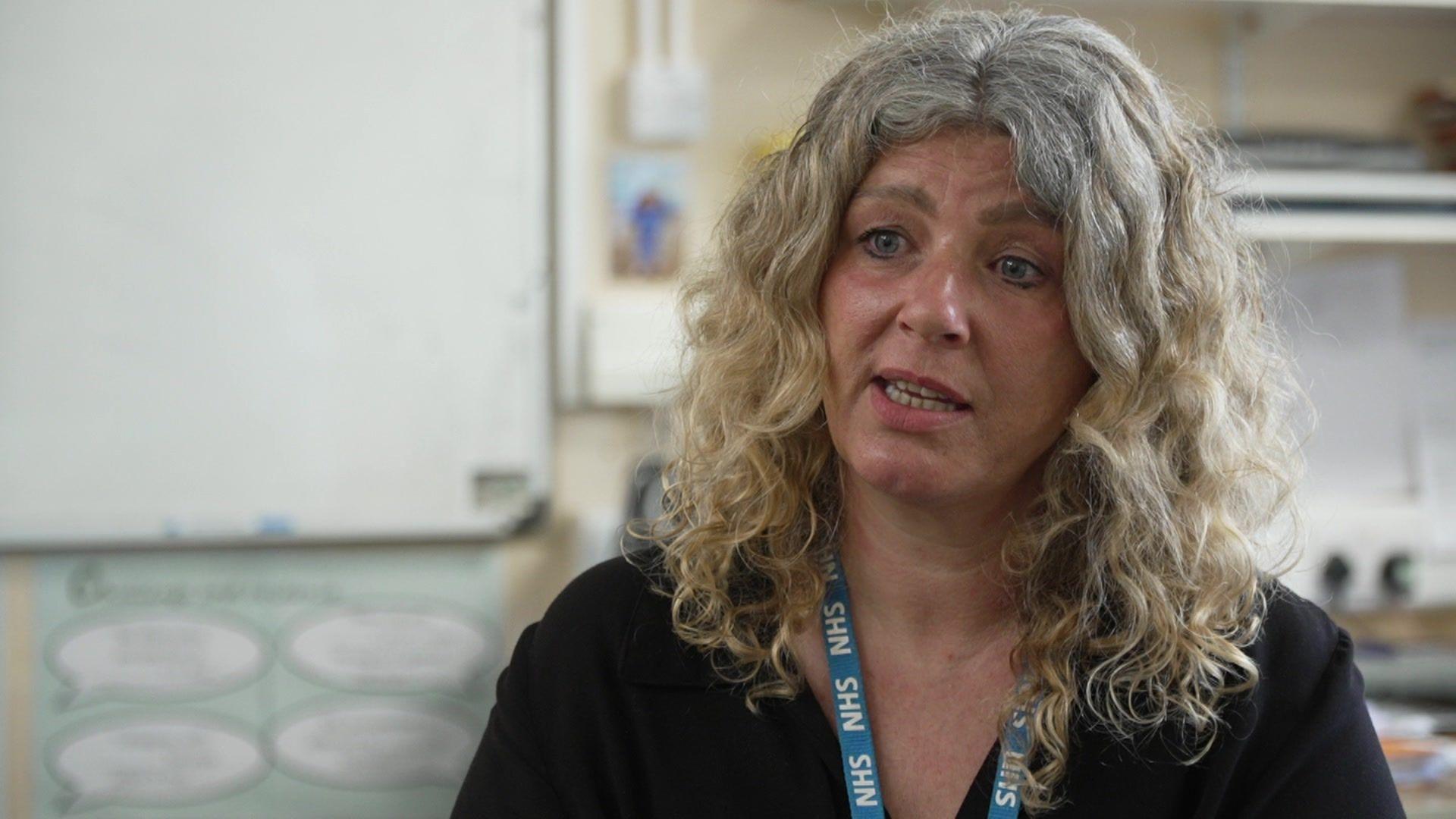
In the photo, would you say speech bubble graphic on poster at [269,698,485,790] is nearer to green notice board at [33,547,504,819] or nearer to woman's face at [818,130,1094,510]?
green notice board at [33,547,504,819]

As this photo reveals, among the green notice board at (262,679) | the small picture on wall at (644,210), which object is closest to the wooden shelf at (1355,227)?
the small picture on wall at (644,210)

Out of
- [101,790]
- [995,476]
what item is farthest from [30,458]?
[995,476]

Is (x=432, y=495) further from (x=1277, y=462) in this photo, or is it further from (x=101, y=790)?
(x=1277, y=462)

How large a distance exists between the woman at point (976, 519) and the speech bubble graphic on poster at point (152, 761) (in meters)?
1.11

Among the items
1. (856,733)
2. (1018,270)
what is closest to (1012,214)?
(1018,270)

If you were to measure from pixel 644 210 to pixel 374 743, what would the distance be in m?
0.93

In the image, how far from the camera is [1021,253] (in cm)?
109

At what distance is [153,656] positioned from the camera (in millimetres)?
2109

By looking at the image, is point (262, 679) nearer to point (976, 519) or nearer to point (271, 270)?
point (271, 270)

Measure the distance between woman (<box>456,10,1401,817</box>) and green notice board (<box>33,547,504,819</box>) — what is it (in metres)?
0.98

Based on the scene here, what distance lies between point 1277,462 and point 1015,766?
1.24 ft

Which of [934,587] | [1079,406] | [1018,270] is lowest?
[934,587]

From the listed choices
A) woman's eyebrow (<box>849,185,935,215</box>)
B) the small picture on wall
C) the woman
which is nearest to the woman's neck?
the woman

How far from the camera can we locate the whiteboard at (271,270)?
205 cm
